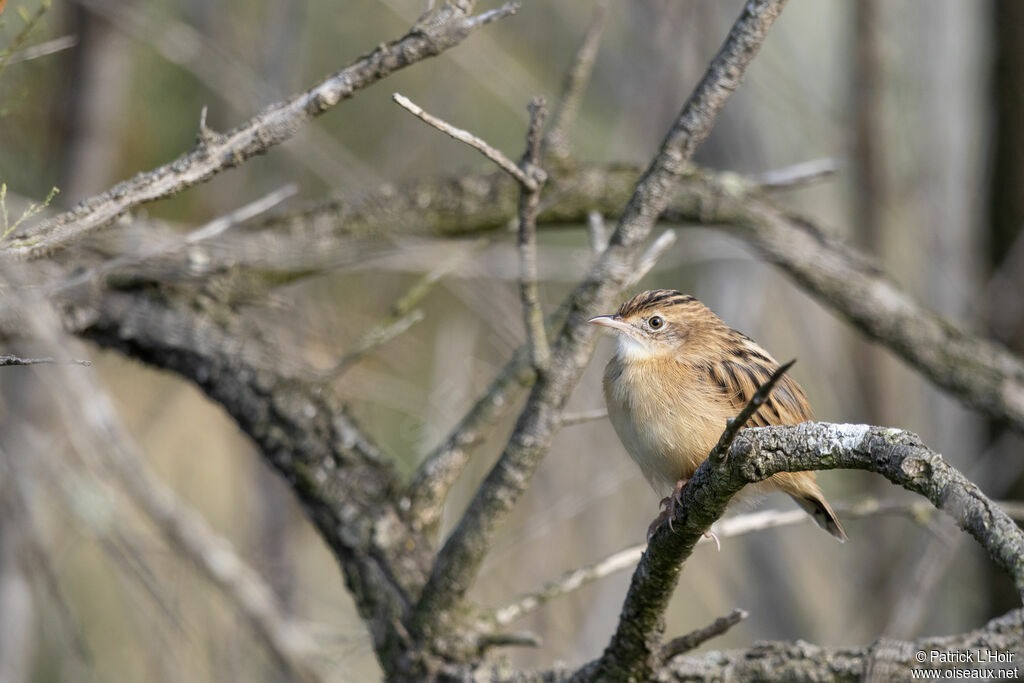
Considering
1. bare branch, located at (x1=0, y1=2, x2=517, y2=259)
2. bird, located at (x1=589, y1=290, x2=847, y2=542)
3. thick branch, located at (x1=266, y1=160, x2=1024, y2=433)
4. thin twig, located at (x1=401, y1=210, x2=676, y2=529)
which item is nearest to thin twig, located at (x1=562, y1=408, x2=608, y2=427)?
bird, located at (x1=589, y1=290, x2=847, y2=542)

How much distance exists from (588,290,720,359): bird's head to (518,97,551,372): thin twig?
59 centimetres

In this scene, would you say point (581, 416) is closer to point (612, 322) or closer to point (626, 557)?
point (612, 322)

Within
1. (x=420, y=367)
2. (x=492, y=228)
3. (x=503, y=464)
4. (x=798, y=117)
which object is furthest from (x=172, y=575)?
(x=798, y=117)

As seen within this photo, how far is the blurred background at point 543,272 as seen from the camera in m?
6.62

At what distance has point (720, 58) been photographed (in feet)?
10.3

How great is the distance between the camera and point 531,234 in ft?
10.6

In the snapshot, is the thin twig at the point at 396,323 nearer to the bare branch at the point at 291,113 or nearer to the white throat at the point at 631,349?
the white throat at the point at 631,349

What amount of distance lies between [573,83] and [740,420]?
96.8 inches

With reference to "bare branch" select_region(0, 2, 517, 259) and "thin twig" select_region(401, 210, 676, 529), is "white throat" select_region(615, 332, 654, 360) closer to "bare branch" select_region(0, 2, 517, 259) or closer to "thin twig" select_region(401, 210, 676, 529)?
"thin twig" select_region(401, 210, 676, 529)

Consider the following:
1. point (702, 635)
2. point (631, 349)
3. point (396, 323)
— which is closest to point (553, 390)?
point (631, 349)

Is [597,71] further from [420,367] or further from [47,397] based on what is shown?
[47,397]

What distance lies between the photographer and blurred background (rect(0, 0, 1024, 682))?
6625mm

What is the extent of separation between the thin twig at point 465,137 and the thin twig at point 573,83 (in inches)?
52.0

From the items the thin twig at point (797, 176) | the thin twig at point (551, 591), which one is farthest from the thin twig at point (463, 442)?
the thin twig at point (797, 176)
